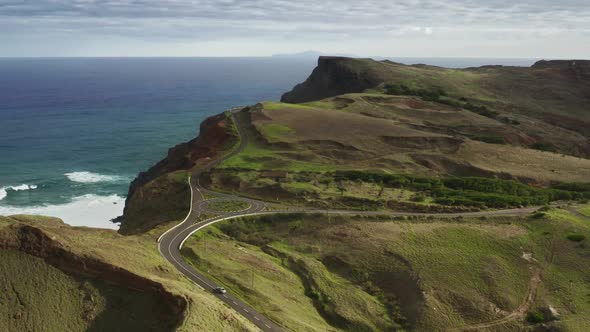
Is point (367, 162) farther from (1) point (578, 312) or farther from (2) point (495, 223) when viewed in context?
(1) point (578, 312)

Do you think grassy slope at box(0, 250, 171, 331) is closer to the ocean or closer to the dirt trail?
the dirt trail

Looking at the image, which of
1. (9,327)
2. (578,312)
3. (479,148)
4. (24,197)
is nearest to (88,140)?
(24,197)

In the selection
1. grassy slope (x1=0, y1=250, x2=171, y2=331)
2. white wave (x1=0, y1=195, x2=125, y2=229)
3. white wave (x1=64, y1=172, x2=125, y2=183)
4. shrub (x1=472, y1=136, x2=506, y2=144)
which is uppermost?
shrub (x1=472, y1=136, x2=506, y2=144)

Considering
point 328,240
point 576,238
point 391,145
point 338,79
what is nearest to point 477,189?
point 576,238

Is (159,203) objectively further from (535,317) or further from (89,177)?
(89,177)

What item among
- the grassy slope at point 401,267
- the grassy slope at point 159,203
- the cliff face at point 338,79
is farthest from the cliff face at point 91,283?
the cliff face at point 338,79

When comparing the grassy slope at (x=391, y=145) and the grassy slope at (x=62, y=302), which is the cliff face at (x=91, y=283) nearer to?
the grassy slope at (x=62, y=302)

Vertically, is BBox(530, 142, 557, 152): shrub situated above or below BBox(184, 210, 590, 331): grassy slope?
above

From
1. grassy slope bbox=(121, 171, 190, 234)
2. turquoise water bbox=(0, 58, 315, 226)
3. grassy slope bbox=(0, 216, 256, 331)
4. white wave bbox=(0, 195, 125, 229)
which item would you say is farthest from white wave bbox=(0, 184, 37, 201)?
Result: grassy slope bbox=(0, 216, 256, 331)
